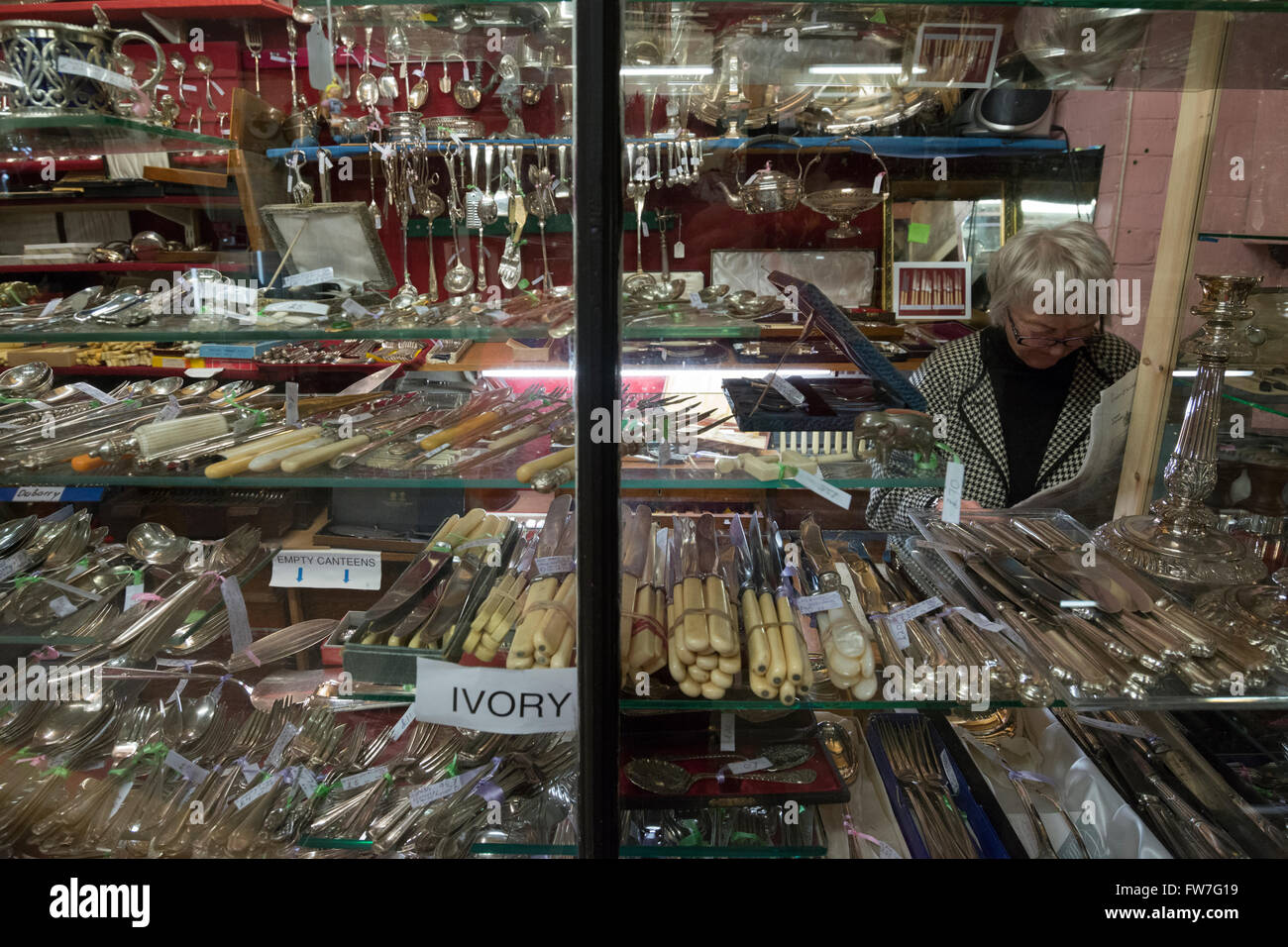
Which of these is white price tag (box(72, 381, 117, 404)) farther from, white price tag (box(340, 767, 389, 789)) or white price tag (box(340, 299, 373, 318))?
white price tag (box(340, 767, 389, 789))

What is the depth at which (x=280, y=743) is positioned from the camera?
1647mm

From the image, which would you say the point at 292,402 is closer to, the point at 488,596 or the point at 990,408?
the point at 488,596

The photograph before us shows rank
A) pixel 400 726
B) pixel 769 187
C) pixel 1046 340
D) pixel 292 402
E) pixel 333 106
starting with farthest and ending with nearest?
1. pixel 333 106
2. pixel 769 187
3. pixel 1046 340
4. pixel 292 402
5. pixel 400 726

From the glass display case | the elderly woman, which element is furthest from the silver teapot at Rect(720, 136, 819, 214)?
the elderly woman

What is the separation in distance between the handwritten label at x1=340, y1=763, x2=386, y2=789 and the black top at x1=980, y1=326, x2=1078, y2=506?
1.64m

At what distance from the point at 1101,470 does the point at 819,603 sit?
0.85 metres

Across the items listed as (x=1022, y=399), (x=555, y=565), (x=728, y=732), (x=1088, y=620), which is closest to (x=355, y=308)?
(x=555, y=565)

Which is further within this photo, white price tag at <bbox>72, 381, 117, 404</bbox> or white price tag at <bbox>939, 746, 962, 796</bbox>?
white price tag at <bbox>72, 381, 117, 404</bbox>

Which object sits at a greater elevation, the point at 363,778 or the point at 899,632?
the point at 899,632

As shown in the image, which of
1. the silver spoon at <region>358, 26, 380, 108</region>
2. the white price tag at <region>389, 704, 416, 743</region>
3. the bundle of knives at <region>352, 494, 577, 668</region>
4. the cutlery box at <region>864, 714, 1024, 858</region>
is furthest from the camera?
the silver spoon at <region>358, 26, 380, 108</region>

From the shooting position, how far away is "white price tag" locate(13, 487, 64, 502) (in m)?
1.53
